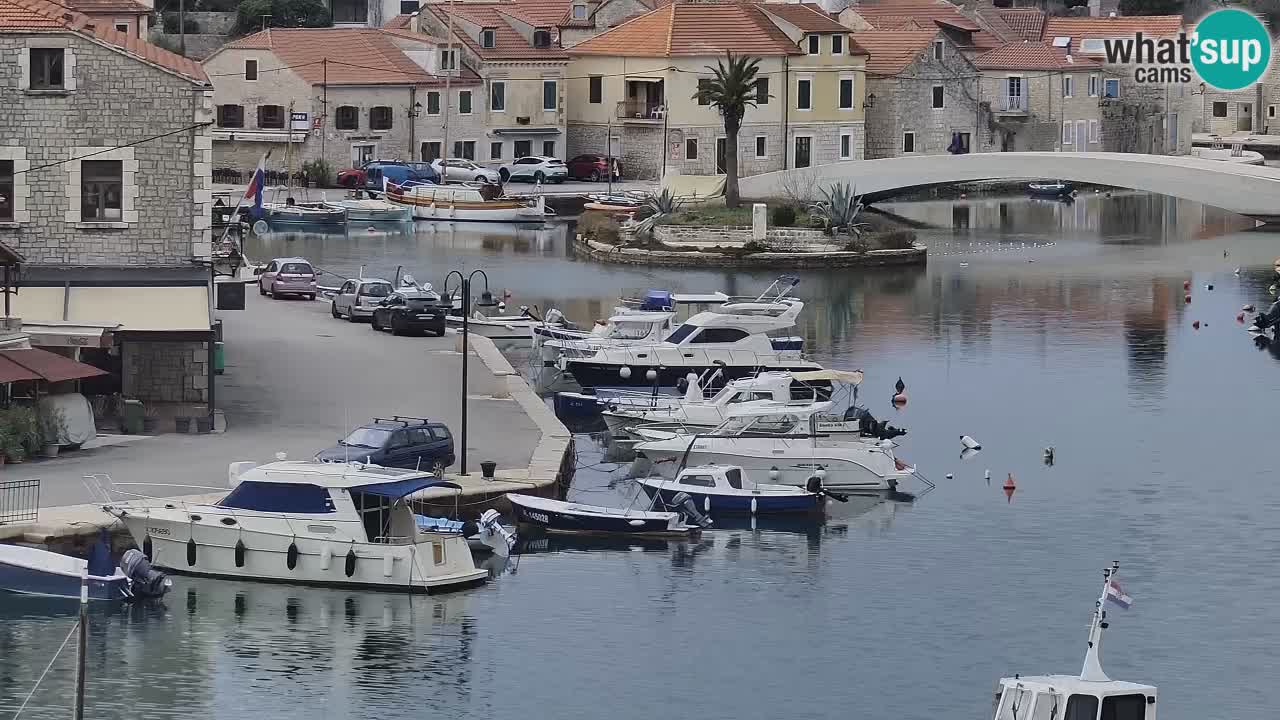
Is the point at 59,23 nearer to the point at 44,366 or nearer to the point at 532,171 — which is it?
the point at 44,366

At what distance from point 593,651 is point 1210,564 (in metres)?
13.2

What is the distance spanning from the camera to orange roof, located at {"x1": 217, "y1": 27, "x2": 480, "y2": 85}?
387 feet

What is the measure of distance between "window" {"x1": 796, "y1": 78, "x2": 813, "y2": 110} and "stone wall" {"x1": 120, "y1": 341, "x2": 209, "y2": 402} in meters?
81.0

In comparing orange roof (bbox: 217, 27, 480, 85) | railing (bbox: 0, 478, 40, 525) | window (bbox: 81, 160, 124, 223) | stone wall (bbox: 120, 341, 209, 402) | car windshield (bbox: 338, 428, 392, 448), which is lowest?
railing (bbox: 0, 478, 40, 525)

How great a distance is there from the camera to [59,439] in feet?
149

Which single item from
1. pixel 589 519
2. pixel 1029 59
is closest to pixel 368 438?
pixel 589 519

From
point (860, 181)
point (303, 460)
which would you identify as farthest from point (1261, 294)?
point (303, 460)

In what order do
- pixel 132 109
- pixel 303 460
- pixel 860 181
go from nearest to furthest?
pixel 303 460
pixel 132 109
pixel 860 181

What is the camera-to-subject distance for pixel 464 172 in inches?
4751

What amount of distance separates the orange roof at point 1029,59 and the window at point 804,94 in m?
17.2

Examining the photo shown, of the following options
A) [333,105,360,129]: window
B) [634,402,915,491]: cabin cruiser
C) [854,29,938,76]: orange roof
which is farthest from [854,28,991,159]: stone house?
[634,402,915,491]: cabin cruiser

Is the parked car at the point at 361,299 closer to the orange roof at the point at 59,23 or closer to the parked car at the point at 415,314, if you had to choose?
the parked car at the point at 415,314

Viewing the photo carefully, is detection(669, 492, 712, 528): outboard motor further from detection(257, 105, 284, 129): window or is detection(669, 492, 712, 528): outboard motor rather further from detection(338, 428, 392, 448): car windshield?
detection(257, 105, 284, 129): window

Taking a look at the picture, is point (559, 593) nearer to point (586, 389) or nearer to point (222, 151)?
point (586, 389)
